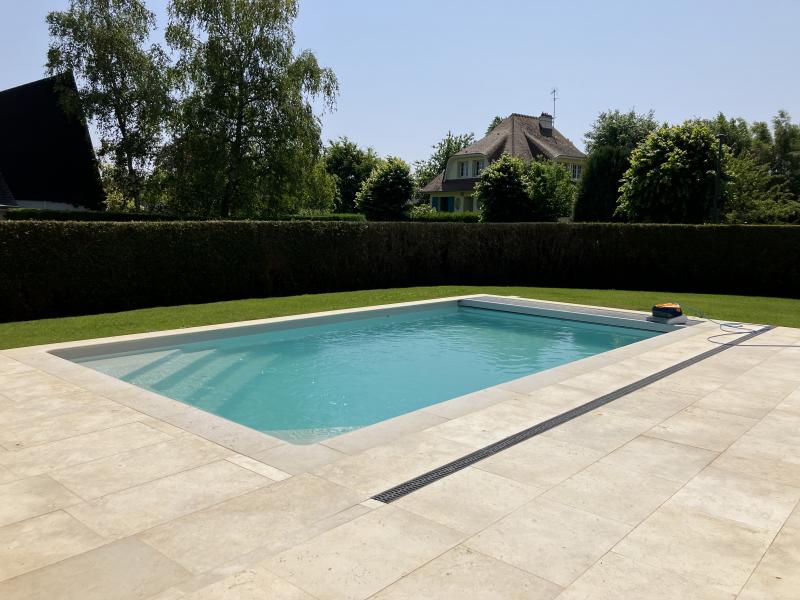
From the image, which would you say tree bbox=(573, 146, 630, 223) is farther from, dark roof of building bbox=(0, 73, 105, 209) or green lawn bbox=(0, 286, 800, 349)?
dark roof of building bbox=(0, 73, 105, 209)

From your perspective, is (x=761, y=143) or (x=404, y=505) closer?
(x=404, y=505)

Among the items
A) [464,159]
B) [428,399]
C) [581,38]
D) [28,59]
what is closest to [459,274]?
[581,38]

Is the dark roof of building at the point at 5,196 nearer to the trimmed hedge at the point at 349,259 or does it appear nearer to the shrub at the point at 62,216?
the shrub at the point at 62,216

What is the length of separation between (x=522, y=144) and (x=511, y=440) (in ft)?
136

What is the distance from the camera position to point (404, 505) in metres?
3.86

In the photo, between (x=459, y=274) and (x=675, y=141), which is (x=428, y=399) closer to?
(x=459, y=274)

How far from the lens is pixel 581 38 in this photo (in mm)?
13711

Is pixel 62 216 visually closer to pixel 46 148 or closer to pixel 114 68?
pixel 46 148

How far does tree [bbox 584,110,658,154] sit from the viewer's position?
44.8 meters

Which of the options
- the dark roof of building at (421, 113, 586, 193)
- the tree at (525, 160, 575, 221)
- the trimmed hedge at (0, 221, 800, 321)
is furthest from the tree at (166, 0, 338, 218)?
the dark roof of building at (421, 113, 586, 193)

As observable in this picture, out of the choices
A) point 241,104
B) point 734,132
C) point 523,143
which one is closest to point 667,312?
point 241,104

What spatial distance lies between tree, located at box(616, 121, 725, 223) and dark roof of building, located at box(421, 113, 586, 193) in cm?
1846

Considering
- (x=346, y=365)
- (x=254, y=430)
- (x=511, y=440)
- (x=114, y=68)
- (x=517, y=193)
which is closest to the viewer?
(x=511, y=440)

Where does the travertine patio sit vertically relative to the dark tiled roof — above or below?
below
